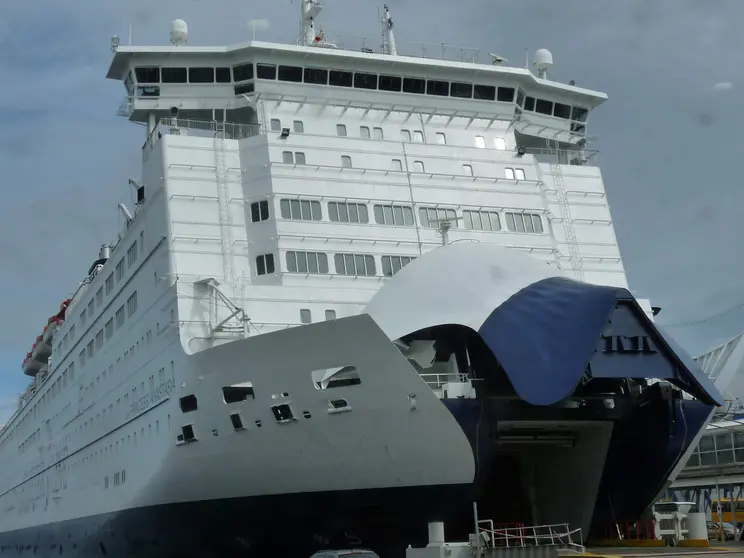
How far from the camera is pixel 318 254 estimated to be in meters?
21.4

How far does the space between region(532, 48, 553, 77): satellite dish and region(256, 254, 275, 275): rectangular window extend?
12512 millimetres

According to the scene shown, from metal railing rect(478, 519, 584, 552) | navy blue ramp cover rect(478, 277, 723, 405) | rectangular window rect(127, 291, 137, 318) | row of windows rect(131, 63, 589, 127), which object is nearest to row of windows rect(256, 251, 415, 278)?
navy blue ramp cover rect(478, 277, 723, 405)

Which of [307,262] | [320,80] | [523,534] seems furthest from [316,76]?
[523,534]

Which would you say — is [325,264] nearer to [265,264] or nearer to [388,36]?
[265,264]

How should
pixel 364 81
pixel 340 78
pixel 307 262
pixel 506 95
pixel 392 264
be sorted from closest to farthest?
pixel 307 262, pixel 392 264, pixel 340 78, pixel 364 81, pixel 506 95

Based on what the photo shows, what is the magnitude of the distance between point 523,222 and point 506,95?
4.55 metres

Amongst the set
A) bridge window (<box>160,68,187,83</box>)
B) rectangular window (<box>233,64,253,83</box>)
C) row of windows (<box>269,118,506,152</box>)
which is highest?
bridge window (<box>160,68,187,83</box>)

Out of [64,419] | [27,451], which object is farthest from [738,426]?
[27,451]

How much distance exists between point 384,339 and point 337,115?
9732mm

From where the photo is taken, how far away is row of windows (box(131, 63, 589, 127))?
24.4m

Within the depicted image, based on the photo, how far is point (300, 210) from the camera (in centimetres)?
2186

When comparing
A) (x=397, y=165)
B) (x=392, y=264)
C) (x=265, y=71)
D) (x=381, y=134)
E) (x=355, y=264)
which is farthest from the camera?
(x=265, y=71)

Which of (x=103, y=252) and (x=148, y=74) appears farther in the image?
(x=103, y=252)

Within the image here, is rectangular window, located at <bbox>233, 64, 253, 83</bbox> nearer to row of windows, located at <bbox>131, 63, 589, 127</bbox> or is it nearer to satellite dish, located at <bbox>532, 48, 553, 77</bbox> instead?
row of windows, located at <bbox>131, 63, 589, 127</bbox>
